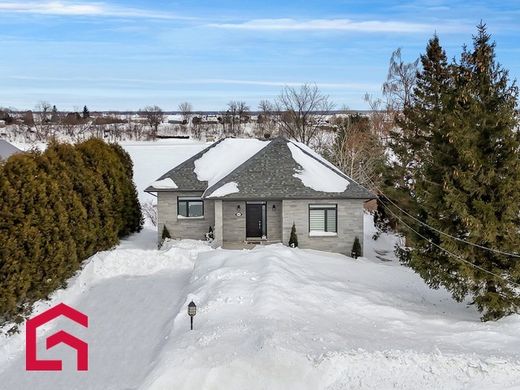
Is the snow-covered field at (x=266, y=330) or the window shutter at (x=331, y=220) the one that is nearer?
the snow-covered field at (x=266, y=330)

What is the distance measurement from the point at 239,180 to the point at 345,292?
8.96 metres

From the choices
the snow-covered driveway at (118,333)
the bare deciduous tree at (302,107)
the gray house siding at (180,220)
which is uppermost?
the bare deciduous tree at (302,107)

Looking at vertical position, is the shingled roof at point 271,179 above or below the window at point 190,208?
above

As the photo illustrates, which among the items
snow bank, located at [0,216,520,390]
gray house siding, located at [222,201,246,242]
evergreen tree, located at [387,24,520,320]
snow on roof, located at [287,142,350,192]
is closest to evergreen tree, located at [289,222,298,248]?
snow on roof, located at [287,142,350,192]

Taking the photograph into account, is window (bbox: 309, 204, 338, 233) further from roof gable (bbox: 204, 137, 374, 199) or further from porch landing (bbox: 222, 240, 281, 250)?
porch landing (bbox: 222, 240, 281, 250)

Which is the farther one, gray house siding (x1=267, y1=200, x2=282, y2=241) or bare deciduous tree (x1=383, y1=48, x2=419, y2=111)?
bare deciduous tree (x1=383, y1=48, x2=419, y2=111)

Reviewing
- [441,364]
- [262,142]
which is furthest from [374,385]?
[262,142]

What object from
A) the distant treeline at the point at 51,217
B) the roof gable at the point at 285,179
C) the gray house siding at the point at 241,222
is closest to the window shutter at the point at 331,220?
the roof gable at the point at 285,179

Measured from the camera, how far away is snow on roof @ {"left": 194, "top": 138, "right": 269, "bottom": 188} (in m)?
22.7

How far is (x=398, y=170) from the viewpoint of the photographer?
75.9 feet

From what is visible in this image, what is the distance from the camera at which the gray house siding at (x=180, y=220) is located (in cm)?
2208

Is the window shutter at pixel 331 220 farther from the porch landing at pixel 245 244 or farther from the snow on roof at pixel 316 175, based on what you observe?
the porch landing at pixel 245 244

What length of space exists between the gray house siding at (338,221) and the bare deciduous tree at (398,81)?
43.3ft

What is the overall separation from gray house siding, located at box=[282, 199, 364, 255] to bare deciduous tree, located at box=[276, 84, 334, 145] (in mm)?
22720
